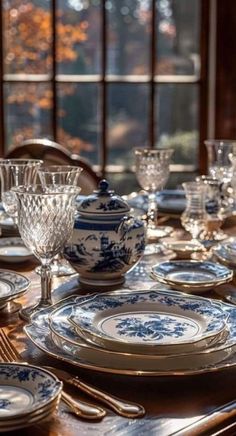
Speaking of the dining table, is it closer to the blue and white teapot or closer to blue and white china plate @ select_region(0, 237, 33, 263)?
the blue and white teapot

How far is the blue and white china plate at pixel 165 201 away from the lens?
2.24 meters

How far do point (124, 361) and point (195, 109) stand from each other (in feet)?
7.95

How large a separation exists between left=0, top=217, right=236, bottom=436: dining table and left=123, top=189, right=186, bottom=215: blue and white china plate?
98cm

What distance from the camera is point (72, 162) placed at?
102 inches

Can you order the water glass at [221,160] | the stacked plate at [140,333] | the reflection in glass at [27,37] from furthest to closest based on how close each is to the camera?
the reflection in glass at [27,37]
the water glass at [221,160]
the stacked plate at [140,333]

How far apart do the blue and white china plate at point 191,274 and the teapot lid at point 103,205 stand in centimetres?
13

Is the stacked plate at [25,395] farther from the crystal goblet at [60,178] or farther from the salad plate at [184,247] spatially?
the salad plate at [184,247]

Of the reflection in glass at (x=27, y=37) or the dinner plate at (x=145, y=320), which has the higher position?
the reflection in glass at (x=27, y=37)

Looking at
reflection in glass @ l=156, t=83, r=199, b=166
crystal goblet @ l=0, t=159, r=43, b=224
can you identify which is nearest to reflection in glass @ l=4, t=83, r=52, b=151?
reflection in glass @ l=156, t=83, r=199, b=166

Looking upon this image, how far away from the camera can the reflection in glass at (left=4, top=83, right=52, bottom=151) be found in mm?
3338

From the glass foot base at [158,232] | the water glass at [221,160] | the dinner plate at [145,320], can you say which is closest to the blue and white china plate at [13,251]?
the glass foot base at [158,232]

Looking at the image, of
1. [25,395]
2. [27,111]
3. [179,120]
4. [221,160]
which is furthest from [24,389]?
[179,120]

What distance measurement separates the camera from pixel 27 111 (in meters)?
3.36

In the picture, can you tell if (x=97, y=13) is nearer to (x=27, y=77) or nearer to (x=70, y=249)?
(x=27, y=77)
